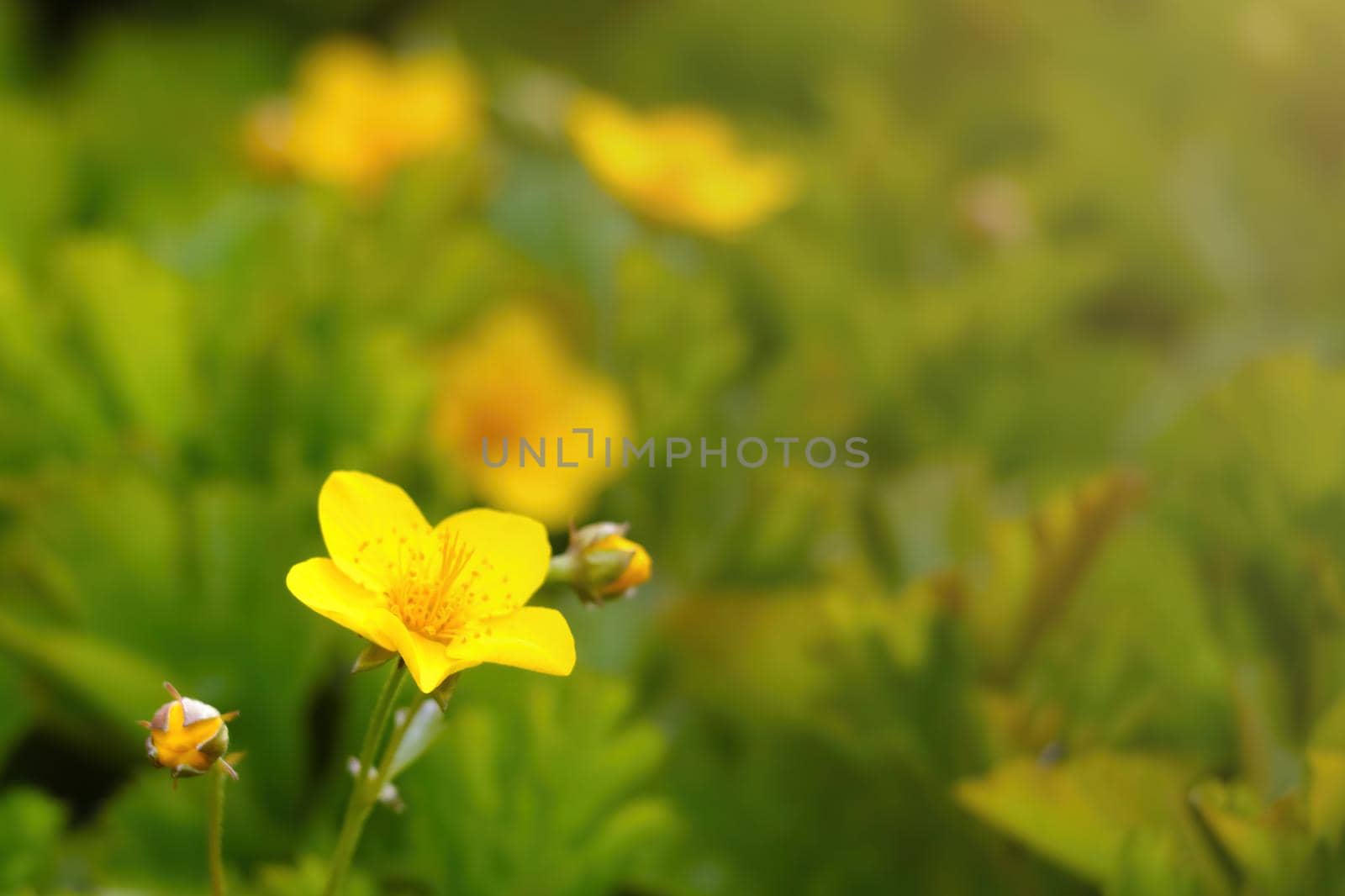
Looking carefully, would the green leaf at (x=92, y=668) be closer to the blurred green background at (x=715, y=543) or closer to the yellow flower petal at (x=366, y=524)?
the blurred green background at (x=715, y=543)

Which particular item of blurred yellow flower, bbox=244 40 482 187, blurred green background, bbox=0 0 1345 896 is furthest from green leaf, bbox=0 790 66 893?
blurred yellow flower, bbox=244 40 482 187

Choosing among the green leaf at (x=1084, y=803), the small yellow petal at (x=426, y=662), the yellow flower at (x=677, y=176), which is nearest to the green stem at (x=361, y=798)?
the small yellow petal at (x=426, y=662)

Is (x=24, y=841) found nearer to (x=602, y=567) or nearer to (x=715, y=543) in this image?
(x=602, y=567)

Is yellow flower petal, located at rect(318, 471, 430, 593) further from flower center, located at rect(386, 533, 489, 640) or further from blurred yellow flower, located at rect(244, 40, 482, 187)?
blurred yellow flower, located at rect(244, 40, 482, 187)

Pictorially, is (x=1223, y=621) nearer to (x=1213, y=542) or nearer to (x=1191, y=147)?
(x=1213, y=542)

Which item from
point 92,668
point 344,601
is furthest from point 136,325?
point 344,601

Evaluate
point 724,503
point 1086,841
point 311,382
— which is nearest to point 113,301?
point 311,382
